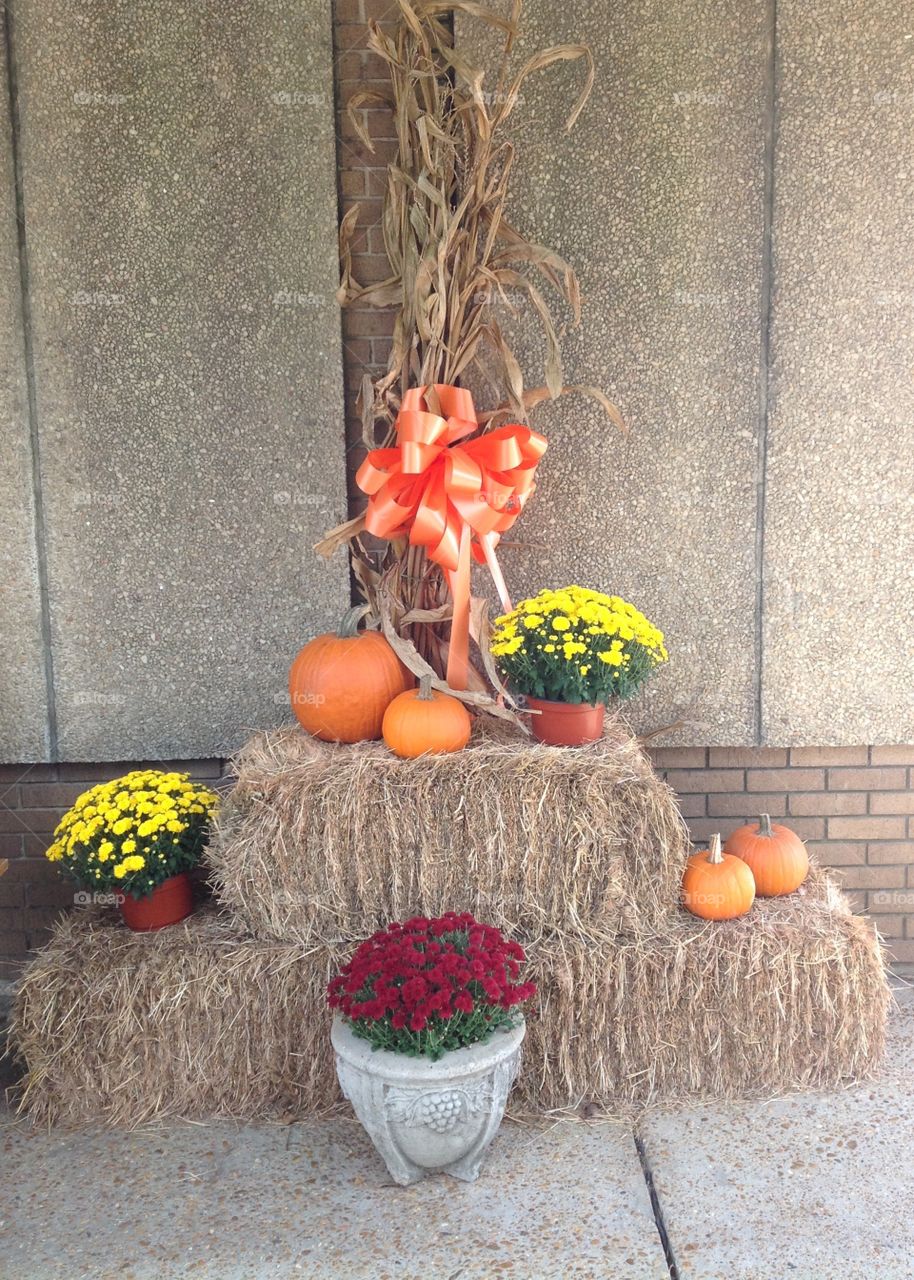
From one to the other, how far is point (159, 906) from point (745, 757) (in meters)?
1.87

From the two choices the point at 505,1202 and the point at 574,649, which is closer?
the point at 505,1202

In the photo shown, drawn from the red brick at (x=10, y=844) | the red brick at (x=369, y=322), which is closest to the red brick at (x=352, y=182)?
the red brick at (x=369, y=322)

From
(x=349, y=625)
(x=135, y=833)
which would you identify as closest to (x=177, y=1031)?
(x=135, y=833)

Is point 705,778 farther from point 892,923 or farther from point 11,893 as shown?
point 11,893

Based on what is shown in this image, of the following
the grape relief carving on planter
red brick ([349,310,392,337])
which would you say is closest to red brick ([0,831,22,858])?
the grape relief carving on planter

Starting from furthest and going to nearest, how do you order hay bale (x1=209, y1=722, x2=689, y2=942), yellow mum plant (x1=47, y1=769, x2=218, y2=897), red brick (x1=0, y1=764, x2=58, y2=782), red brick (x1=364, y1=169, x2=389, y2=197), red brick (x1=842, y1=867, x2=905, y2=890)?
red brick (x1=842, y1=867, x2=905, y2=890) → red brick (x1=0, y1=764, x2=58, y2=782) → red brick (x1=364, y1=169, x2=389, y2=197) → yellow mum plant (x1=47, y1=769, x2=218, y2=897) → hay bale (x1=209, y1=722, x2=689, y2=942)

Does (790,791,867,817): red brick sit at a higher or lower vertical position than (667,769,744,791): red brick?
lower

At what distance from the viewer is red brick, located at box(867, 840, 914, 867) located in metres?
3.38

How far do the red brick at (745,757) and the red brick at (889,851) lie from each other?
0.42m

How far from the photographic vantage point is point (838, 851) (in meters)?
3.37

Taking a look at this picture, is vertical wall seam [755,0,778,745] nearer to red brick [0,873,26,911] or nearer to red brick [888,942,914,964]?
red brick [888,942,914,964]

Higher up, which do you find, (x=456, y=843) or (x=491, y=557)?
(x=491, y=557)

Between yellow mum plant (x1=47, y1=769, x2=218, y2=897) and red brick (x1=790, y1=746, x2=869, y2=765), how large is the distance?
1.89 m

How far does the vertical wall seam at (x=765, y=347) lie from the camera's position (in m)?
2.99
